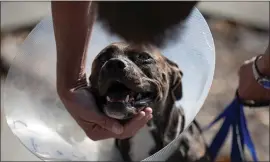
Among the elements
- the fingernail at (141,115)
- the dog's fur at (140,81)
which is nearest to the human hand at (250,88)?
the dog's fur at (140,81)

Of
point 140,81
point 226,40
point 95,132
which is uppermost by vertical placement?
point 140,81

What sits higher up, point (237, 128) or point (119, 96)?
point (119, 96)

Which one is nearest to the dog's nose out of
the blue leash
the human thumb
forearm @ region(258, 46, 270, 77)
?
the human thumb

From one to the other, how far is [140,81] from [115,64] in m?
0.07

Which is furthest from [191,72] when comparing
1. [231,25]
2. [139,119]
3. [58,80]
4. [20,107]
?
[231,25]

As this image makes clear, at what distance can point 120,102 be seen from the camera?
93 cm

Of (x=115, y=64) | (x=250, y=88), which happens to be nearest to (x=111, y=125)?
(x=115, y=64)

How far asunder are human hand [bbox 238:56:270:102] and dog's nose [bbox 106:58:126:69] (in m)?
0.32

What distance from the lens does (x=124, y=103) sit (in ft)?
3.05

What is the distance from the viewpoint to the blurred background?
1.71m

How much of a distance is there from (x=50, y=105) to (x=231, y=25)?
1460 mm

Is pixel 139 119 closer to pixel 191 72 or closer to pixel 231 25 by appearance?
pixel 191 72

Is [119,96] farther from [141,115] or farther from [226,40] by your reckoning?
[226,40]

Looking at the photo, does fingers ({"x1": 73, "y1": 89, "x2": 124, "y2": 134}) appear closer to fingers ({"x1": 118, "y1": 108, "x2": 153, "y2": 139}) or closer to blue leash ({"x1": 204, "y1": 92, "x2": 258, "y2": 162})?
fingers ({"x1": 118, "y1": 108, "x2": 153, "y2": 139})
